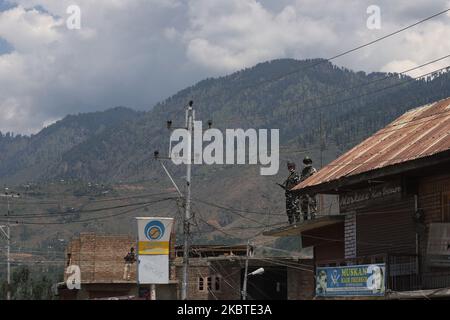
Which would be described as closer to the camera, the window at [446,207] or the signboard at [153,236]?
the window at [446,207]

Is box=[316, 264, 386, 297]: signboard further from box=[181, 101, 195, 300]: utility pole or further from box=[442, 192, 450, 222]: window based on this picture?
box=[181, 101, 195, 300]: utility pole

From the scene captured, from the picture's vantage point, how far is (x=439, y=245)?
2645 cm

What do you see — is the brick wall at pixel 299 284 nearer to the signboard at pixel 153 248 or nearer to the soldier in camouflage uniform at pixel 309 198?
the signboard at pixel 153 248

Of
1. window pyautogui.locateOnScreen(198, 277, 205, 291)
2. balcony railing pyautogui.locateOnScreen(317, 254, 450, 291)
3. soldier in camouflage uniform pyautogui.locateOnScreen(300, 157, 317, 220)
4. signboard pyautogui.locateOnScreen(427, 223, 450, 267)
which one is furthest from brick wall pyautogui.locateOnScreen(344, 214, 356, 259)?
window pyautogui.locateOnScreen(198, 277, 205, 291)

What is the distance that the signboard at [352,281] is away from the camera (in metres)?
26.4

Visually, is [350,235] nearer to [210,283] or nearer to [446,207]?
[446,207]

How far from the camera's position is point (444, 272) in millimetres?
26375

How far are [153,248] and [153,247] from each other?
8 cm

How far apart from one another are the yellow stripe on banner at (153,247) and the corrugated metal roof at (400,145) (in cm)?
1228

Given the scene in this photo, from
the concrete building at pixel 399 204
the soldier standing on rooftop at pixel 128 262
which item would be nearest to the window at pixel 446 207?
the concrete building at pixel 399 204

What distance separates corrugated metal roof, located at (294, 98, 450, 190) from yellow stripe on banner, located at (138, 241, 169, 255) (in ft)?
A: 40.3
